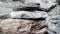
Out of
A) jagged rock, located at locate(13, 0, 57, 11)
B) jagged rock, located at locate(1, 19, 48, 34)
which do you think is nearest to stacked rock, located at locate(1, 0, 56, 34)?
jagged rock, located at locate(1, 19, 48, 34)

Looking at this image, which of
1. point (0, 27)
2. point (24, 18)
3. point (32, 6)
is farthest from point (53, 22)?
point (0, 27)

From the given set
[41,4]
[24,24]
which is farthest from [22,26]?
[41,4]

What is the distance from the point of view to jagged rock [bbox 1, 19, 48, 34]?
4.04 feet

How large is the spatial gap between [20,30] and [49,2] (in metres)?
1.14

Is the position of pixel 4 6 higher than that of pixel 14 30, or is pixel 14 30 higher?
pixel 4 6

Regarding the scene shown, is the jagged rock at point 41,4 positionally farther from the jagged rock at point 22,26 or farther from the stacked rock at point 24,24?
the jagged rock at point 22,26

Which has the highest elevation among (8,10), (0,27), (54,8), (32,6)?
(54,8)

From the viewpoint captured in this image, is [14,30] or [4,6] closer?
[14,30]

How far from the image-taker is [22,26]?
1.27 metres

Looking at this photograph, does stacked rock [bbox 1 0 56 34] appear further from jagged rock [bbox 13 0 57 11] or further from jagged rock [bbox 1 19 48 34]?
jagged rock [bbox 13 0 57 11]

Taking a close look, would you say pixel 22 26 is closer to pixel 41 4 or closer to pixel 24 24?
pixel 24 24

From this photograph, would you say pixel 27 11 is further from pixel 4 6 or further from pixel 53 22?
pixel 53 22

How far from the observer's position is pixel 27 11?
156 cm

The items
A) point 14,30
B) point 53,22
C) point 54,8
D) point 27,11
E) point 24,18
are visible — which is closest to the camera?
point 14,30
